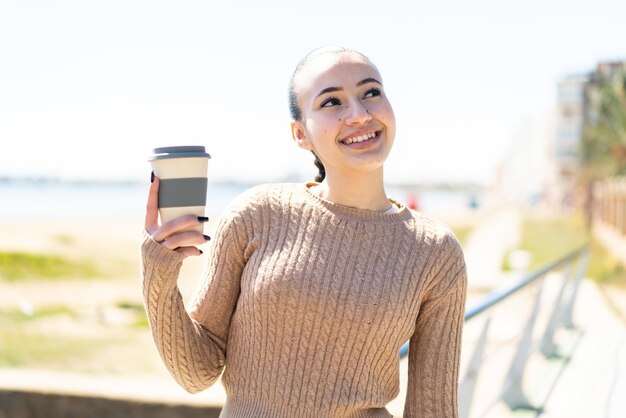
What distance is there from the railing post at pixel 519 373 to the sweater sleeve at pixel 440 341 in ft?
7.94

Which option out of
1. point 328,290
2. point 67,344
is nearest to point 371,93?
point 328,290

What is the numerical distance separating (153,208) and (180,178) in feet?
0.25

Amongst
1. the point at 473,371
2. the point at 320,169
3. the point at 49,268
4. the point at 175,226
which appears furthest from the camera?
the point at 49,268

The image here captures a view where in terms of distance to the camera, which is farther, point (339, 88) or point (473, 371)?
point (473, 371)

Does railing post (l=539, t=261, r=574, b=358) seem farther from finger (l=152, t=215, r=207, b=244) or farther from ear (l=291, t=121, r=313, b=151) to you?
finger (l=152, t=215, r=207, b=244)

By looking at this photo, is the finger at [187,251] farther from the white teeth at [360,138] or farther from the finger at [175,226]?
the white teeth at [360,138]

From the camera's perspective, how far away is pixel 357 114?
5.19 feet

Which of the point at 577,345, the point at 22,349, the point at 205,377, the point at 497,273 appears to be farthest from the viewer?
the point at 497,273

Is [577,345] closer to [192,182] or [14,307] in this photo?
[192,182]

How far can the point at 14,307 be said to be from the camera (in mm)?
12977

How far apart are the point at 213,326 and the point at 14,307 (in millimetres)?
12271

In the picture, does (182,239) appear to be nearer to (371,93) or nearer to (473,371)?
(371,93)

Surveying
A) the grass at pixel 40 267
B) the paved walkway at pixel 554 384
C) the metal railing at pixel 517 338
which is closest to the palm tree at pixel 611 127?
the grass at pixel 40 267

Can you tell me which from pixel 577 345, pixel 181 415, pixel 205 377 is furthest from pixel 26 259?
pixel 205 377
